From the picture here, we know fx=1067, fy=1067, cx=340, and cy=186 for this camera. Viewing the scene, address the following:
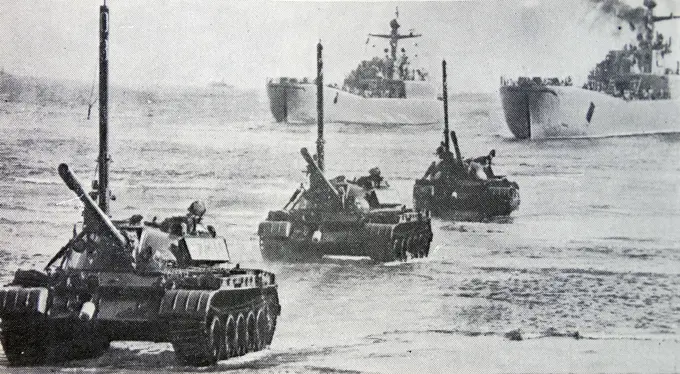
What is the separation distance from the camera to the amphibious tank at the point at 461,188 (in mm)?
14070

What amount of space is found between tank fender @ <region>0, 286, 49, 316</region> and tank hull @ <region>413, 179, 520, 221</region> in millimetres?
6439

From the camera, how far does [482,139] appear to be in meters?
14.1

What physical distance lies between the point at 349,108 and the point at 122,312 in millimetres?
4901

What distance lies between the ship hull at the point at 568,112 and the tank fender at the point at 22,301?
6.09 m

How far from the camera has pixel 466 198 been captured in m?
16.9

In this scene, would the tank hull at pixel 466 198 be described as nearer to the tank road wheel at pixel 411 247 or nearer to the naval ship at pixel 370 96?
the tank road wheel at pixel 411 247

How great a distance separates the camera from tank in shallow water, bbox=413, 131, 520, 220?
14234mm

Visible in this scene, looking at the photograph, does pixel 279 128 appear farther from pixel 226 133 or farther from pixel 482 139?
pixel 482 139

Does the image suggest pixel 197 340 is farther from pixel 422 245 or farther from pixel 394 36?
pixel 422 245

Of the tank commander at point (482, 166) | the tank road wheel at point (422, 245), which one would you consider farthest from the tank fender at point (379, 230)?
the tank commander at point (482, 166)

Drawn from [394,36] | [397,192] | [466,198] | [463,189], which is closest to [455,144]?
[397,192]

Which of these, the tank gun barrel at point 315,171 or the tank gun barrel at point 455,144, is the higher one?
the tank gun barrel at point 455,144

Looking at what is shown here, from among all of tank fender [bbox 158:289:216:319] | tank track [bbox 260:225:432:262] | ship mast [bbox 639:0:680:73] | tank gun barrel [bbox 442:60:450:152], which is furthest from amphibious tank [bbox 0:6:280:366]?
ship mast [bbox 639:0:680:73]

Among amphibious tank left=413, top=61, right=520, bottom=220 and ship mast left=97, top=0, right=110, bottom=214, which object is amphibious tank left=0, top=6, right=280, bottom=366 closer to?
ship mast left=97, top=0, right=110, bottom=214
